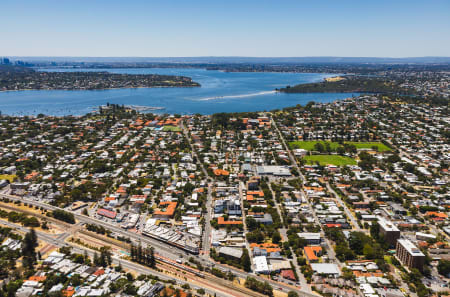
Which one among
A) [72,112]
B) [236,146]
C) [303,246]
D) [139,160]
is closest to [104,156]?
[139,160]

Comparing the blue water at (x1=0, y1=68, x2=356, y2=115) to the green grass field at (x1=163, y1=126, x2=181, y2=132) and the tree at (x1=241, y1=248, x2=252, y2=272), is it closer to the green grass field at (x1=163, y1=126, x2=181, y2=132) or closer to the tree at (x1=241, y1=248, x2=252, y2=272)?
the green grass field at (x1=163, y1=126, x2=181, y2=132)

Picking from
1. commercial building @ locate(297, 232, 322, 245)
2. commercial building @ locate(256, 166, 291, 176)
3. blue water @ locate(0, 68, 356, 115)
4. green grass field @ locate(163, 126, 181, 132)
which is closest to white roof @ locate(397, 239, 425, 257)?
commercial building @ locate(297, 232, 322, 245)

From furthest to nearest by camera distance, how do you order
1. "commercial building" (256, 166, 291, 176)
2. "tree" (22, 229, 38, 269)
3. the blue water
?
the blue water < "commercial building" (256, 166, 291, 176) < "tree" (22, 229, 38, 269)

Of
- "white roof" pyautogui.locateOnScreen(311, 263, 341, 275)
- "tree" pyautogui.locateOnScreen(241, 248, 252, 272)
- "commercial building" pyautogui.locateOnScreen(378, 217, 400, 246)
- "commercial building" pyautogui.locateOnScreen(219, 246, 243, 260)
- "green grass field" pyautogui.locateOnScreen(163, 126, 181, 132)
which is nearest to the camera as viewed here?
"white roof" pyautogui.locateOnScreen(311, 263, 341, 275)

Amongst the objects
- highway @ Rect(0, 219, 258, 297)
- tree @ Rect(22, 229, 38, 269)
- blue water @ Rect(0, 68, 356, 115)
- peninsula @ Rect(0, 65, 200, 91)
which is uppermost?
peninsula @ Rect(0, 65, 200, 91)

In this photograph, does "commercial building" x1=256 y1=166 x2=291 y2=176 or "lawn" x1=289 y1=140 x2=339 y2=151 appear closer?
"commercial building" x1=256 y1=166 x2=291 y2=176

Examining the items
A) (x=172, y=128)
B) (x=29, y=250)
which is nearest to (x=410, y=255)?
(x=29, y=250)

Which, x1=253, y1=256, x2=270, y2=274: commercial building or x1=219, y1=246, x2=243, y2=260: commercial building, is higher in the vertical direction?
x1=219, y1=246, x2=243, y2=260: commercial building
